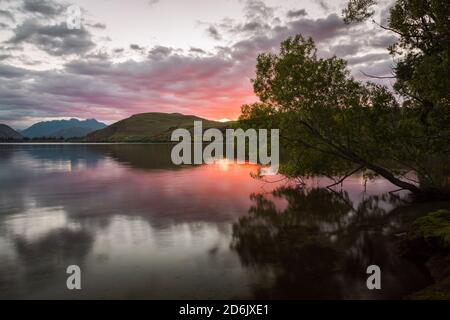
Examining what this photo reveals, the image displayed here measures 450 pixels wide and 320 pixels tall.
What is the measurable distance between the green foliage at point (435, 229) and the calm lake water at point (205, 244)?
1855 mm

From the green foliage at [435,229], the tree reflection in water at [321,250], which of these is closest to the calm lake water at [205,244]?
the tree reflection in water at [321,250]

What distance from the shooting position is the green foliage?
19555 millimetres

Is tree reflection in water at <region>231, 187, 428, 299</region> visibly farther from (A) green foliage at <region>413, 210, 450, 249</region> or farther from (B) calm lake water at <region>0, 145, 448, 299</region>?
(A) green foliage at <region>413, 210, 450, 249</region>

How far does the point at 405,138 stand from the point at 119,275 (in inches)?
985

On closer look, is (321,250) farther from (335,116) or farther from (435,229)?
(335,116)

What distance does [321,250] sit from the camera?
22234 mm

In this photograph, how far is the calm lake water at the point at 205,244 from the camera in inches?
674

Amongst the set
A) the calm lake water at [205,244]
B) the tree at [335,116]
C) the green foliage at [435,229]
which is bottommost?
the calm lake water at [205,244]

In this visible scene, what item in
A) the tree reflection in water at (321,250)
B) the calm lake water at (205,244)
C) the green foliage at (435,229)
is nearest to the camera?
the tree reflection in water at (321,250)

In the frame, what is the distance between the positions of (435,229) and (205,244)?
14.1 metres

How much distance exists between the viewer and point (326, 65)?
126ft

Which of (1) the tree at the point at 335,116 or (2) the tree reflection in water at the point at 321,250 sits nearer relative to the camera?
(2) the tree reflection in water at the point at 321,250

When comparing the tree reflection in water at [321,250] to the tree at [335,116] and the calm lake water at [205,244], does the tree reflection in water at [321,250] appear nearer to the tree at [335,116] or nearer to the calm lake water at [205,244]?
the calm lake water at [205,244]
